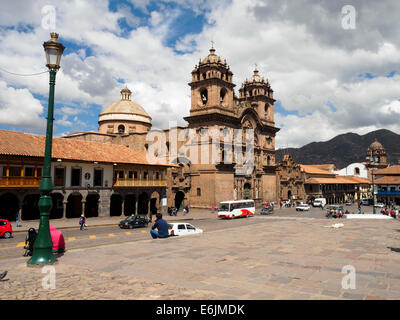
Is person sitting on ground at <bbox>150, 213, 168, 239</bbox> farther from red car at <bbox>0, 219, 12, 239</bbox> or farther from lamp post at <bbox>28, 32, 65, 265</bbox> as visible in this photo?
red car at <bbox>0, 219, 12, 239</bbox>

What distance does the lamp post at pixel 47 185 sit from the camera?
32.3ft

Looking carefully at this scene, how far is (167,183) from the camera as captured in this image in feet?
148

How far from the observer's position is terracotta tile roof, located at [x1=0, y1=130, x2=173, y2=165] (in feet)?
94.0

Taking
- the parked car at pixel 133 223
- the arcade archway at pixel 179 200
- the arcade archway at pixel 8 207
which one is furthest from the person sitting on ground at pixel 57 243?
the arcade archway at pixel 179 200

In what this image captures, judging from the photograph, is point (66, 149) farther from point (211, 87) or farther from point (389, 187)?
point (389, 187)

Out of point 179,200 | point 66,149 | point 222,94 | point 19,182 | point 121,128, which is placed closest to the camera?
point 19,182

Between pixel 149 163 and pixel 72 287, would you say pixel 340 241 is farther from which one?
pixel 149 163

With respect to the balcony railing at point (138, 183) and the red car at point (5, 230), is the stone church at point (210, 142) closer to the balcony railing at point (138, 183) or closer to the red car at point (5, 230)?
the balcony railing at point (138, 183)

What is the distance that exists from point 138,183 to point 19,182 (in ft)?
45.2

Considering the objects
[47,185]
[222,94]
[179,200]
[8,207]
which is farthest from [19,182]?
[222,94]

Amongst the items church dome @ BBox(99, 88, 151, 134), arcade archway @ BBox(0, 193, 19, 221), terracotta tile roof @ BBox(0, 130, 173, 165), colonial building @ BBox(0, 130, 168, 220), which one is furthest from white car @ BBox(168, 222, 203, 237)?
church dome @ BBox(99, 88, 151, 134)

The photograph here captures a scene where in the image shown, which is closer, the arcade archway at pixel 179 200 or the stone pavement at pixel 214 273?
the stone pavement at pixel 214 273

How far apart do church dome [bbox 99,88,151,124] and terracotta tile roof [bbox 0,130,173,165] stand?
1925cm

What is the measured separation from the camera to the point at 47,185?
33.3ft
